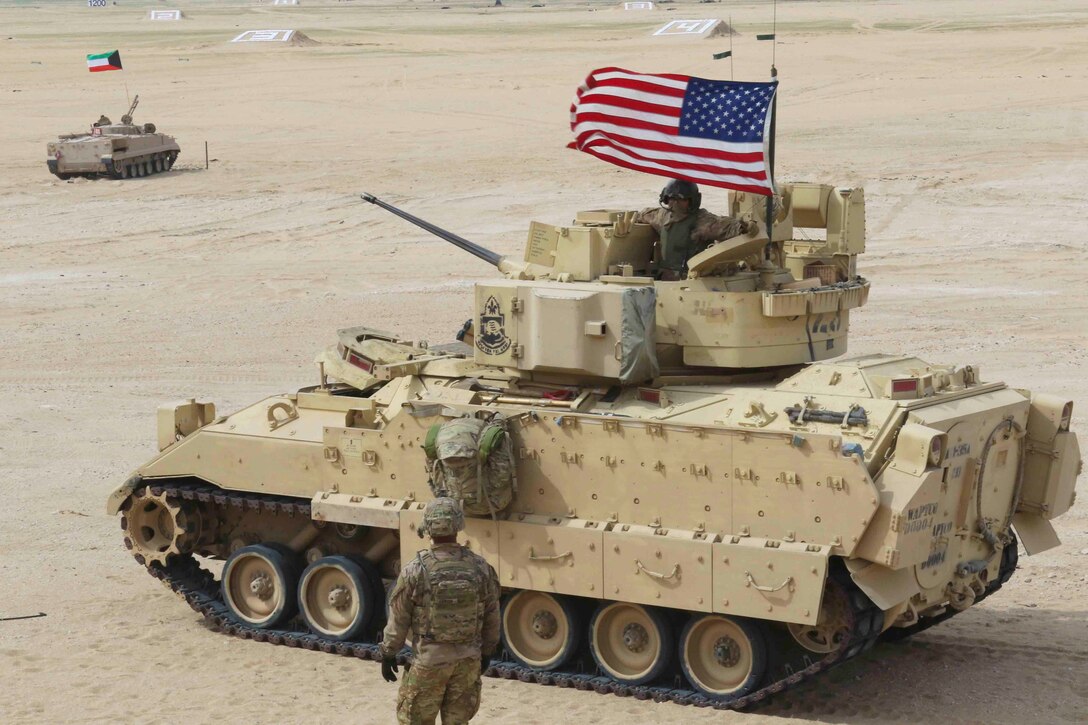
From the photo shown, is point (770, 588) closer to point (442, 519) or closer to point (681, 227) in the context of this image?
point (442, 519)

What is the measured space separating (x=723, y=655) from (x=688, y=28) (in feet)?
195

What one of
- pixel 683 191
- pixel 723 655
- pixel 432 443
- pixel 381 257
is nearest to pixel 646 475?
pixel 723 655

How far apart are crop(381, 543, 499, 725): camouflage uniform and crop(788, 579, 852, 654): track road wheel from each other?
271 cm

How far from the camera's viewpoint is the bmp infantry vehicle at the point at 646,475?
454 inches

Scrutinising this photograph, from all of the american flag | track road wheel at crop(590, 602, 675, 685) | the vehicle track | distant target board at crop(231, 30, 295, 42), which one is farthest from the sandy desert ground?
the american flag

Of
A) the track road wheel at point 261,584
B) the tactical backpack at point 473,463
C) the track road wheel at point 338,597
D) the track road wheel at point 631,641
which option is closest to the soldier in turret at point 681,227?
the tactical backpack at point 473,463

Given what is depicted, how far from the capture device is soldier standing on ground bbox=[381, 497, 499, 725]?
9.63 metres

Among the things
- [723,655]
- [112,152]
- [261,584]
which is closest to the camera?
[723,655]

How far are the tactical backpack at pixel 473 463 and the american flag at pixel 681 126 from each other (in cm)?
250

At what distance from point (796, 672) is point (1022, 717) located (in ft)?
5.00

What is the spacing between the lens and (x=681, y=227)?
1337 centimetres

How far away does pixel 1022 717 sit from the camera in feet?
38.3

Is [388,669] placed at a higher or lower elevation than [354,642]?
higher

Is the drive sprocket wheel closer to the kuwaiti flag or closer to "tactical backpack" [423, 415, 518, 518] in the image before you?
"tactical backpack" [423, 415, 518, 518]
